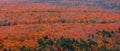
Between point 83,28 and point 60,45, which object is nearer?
point 60,45

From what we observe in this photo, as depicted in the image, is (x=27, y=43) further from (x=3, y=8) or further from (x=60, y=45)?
(x=3, y=8)

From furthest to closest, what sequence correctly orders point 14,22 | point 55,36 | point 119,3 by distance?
1. point 119,3
2. point 14,22
3. point 55,36

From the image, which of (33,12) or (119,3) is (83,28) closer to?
(33,12)

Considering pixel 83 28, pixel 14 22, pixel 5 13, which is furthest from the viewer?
pixel 5 13

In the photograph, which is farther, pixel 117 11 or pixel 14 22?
pixel 117 11

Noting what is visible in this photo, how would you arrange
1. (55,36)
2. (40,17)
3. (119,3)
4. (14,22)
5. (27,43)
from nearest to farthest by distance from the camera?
(27,43) → (55,36) → (14,22) → (40,17) → (119,3)

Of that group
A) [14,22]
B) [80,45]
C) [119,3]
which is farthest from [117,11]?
[80,45]

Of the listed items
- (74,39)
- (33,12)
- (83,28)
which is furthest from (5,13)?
(74,39)

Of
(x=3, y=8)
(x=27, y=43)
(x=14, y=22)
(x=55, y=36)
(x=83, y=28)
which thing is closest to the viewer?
(x=27, y=43)
